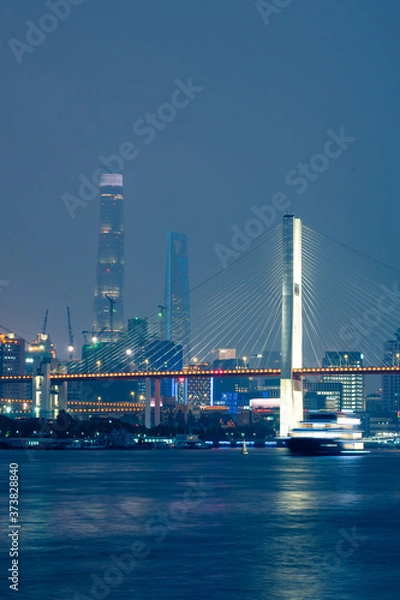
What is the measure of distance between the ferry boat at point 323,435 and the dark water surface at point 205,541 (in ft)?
153

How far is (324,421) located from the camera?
104 m

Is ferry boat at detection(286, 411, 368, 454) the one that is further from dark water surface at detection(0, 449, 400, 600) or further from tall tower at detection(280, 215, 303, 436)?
dark water surface at detection(0, 449, 400, 600)

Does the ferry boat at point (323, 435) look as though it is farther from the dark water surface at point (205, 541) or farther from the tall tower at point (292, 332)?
the dark water surface at point (205, 541)

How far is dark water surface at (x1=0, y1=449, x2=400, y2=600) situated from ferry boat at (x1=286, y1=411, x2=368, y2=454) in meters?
46.8

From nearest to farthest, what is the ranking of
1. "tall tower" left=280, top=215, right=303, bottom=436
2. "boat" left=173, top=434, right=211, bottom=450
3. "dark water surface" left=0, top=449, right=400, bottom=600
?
"dark water surface" left=0, top=449, right=400, bottom=600, "tall tower" left=280, top=215, right=303, bottom=436, "boat" left=173, top=434, right=211, bottom=450

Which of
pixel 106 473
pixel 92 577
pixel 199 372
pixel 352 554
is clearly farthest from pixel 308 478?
pixel 199 372

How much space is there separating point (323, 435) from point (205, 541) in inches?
2883

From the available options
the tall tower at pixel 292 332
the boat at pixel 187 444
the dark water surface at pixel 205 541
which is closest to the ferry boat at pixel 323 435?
the tall tower at pixel 292 332

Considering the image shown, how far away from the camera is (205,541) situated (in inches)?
1247

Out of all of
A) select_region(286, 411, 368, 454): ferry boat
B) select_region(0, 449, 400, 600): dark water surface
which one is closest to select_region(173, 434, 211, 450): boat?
select_region(286, 411, 368, 454): ferry boat

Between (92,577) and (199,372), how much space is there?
8795 cm

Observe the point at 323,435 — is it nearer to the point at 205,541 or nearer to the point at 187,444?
the point at 187,444

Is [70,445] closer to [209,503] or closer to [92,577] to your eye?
[209,503]

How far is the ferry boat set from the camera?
10225cm
